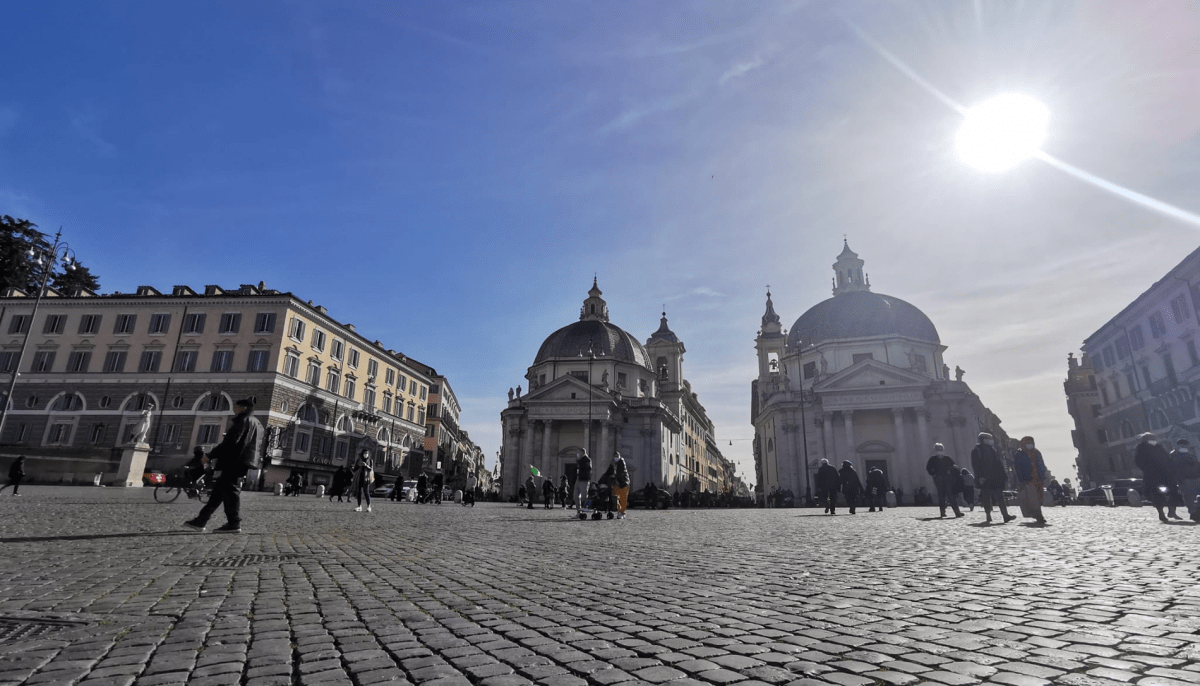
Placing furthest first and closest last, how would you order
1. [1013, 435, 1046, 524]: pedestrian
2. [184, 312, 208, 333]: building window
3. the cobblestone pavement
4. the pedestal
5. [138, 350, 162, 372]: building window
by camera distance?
[184, 312, 208, 333]: building window
[138, 350, 162, 372]: building window
the pedestal
[1013, 435, 1046, 524]: pedestrian
the cobblestone pavement

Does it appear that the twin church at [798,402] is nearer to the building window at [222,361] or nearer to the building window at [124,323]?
the building window at [222,361]

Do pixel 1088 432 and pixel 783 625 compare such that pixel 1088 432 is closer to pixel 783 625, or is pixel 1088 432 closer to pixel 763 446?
pixel 763 446

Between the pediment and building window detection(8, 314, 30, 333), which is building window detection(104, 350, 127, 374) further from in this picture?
the pediment

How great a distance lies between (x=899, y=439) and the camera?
46500mm

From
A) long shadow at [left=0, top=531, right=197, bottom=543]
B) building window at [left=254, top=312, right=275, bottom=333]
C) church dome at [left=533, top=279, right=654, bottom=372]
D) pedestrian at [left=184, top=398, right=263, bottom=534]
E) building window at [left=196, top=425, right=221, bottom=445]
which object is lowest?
long shadow at [left=0, top=531, right=197, bottom=543]

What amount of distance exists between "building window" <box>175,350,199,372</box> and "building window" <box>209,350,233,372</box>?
5.03ft

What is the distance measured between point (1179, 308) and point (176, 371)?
2749 inches

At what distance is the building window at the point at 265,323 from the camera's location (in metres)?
44.1

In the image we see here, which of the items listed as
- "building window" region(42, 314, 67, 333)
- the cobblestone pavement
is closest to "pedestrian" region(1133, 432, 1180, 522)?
the cobblestone pavement

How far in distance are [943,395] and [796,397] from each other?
11342 mm

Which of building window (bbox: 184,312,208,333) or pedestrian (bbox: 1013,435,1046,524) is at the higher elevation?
building window (bbox: 184,312,208,333)

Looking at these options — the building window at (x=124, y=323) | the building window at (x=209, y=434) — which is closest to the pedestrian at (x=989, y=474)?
the building window at (x=209, y=434)

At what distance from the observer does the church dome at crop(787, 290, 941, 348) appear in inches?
2199

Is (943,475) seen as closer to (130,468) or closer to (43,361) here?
(130,468)
